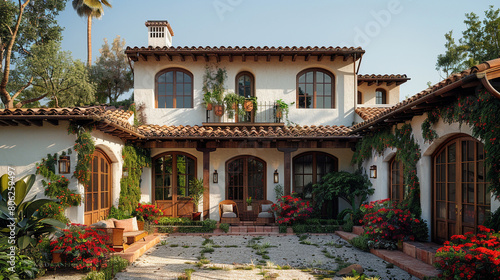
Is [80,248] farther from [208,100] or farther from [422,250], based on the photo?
[208,100]

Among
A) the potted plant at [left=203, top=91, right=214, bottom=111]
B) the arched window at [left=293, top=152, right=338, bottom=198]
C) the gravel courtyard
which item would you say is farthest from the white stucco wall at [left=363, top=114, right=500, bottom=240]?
the potted plant at [left=203, top=91, right=214, bottom=111]

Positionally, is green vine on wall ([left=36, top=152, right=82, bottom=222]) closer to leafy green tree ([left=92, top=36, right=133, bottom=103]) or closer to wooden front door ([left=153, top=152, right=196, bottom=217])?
wooden front door ([left=153, top=152, right=196, bottom=217])

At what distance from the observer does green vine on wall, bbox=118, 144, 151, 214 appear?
11.8 m

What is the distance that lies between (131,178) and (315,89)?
307 inches

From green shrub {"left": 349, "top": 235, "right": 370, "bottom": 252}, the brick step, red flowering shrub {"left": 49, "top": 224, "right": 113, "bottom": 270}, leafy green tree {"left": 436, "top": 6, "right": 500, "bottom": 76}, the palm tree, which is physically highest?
the palm tree

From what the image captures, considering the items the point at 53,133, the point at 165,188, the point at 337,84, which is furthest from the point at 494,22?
the point at 53,133

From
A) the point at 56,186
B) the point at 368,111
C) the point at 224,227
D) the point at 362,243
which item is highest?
the point at 368,111

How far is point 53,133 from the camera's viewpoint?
895 centimetres

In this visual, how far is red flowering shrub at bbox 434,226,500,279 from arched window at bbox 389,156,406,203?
4.51m

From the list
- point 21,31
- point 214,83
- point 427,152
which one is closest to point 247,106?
point 214,83

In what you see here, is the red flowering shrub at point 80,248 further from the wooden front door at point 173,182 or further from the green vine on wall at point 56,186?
the wooden front door at point 173,182

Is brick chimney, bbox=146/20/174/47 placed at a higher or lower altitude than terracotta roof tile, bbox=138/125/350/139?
higher

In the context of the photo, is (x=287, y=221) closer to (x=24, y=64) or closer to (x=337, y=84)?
(x=337, y=84)

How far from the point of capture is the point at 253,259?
846 centimetres
